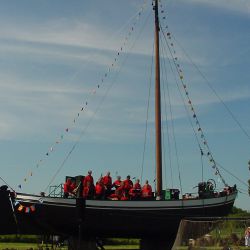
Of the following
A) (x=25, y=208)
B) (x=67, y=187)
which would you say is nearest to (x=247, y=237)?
(x=67, y=187)

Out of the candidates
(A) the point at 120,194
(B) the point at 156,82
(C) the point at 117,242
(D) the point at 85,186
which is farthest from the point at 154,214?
(C) the point at 117,242

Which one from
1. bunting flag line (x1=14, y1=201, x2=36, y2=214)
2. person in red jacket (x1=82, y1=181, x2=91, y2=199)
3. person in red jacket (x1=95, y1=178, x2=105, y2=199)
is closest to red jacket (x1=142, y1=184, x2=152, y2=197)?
person in red jacket (x1=95, y1=178, x2=105, y2=199)

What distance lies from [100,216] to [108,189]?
157 centimetres

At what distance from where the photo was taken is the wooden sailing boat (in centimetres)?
2195

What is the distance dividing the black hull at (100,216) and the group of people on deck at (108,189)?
579 millimetres

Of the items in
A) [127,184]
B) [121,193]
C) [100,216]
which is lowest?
[100,216]

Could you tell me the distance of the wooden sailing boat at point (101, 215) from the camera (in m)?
22.0

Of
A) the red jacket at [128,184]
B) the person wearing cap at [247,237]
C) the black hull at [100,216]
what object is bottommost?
the person wearing cap at [247,237]

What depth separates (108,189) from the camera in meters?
23.4

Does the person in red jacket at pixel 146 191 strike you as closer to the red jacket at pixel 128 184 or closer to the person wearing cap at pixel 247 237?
the red jacket at pixel 128 184

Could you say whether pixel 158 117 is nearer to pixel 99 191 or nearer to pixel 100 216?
pixel 99 191

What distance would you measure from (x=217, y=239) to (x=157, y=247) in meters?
6.98

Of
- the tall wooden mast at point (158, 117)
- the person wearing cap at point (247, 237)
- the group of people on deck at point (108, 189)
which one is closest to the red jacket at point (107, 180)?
the group of people on deck at point (108, 189)

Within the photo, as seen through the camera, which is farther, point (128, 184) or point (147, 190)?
point (147, 190)
